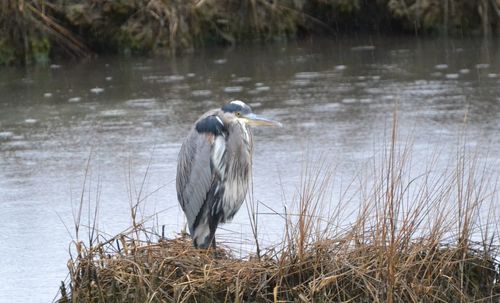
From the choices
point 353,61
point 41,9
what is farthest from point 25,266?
point 41,9

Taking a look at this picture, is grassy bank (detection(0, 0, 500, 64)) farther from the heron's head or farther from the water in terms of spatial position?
the heron's head

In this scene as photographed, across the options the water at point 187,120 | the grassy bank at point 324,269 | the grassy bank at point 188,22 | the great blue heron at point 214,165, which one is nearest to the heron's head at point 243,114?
the great blue heron at point 214,165

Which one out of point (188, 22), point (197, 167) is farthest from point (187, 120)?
point (188, 22)

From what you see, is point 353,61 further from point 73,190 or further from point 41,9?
point 73,190

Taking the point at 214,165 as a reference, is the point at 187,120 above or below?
below

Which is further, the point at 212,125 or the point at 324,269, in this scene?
the point at 212,125

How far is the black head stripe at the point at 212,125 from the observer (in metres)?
5.43

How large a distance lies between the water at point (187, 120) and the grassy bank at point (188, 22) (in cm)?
40

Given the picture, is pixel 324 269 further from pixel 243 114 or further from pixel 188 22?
pixel 188 22

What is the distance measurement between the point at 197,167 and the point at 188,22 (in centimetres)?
839

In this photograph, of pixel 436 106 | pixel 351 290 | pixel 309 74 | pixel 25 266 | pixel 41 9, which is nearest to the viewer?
pixel 351 290

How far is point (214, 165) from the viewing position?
5488 millimetres

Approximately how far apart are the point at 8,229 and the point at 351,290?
2929 mm

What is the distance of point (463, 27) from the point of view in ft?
45.1
